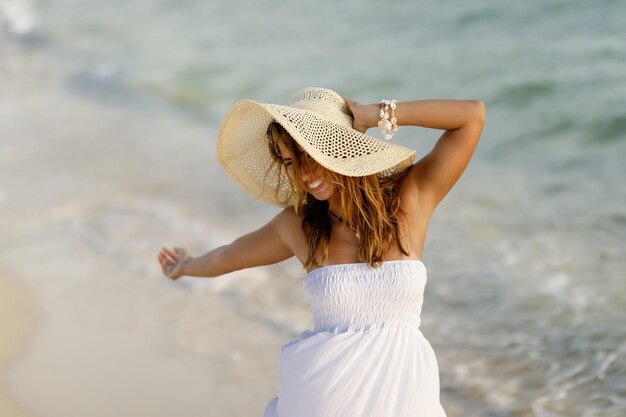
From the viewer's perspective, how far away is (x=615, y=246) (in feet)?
17.8

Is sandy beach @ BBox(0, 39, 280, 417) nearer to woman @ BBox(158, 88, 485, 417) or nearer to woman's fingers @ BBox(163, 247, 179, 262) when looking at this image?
woman's fingers @ BBox(163, 247, 179, 262)

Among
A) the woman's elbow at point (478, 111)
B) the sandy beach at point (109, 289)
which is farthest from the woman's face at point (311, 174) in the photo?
the sandy beach at point (109, 289)

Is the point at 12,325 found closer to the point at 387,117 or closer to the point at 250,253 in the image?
the point at 250,253

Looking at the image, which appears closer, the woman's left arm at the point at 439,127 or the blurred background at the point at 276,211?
the woman's left arm at the point at 439,127

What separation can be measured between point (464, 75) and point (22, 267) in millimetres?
4933

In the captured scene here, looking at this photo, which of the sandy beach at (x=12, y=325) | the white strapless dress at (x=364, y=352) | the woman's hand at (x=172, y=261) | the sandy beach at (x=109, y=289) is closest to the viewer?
the white strapless dress at (x=364, y=352)

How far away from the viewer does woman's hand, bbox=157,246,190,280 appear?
3.58 m

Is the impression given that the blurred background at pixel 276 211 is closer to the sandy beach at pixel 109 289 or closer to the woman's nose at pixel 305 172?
the sandy beach at pixel 109 289

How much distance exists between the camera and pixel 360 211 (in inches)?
114

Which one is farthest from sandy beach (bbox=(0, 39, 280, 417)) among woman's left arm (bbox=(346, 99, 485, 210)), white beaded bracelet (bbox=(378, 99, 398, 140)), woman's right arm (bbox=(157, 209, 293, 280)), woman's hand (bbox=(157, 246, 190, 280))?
white beaded bracelet (bbox=(378, 99, 398, 140))

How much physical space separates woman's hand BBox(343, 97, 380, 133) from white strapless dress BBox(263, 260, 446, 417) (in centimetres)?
45

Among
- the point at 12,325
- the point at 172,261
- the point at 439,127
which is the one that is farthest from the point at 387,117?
the point at 12,325

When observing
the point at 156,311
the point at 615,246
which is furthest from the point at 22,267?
the point at 615,246

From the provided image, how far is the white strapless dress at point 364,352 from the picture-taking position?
2.76 meters
